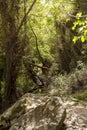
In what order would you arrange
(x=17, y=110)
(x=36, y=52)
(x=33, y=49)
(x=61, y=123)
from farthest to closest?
1. (x=36, y=52)
2. (x=33, y=49)
3. (x=17, y=110)
4. (x=61, y=123)

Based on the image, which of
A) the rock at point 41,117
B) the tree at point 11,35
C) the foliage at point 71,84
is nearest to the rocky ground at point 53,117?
the rock at point 41,117

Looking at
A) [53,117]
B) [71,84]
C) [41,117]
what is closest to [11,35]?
[71,84]

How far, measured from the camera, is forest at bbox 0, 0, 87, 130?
842 centimetres

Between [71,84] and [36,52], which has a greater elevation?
[36,52]

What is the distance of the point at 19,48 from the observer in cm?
873

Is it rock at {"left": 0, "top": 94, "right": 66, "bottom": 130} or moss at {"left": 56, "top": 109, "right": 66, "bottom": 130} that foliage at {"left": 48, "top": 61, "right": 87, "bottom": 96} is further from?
moss at {"left": 56, "top": 109, "right": 66, "bottom": 130}

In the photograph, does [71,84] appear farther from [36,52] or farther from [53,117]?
[53,117]

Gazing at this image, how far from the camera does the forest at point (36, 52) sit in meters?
8.42

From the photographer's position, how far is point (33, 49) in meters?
11.9

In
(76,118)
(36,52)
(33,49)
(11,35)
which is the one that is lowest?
(76,118)

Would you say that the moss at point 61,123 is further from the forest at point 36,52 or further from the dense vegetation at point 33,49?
the dense vegetation at point 33,49

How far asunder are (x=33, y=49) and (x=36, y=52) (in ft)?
5.27

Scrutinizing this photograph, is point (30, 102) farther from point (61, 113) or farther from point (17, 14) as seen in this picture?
point (17, 14)

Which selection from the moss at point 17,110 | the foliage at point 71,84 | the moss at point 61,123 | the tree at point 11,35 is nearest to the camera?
the moss at point 61,123
